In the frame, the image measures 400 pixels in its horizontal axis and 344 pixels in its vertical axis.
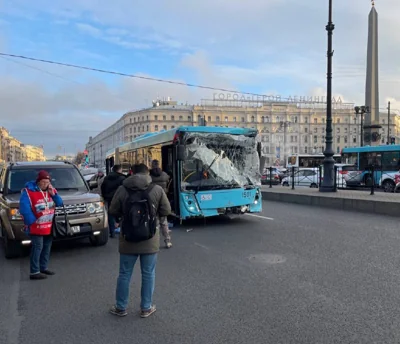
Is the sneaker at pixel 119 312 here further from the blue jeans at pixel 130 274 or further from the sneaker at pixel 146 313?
the sneaker at pixel 146 313

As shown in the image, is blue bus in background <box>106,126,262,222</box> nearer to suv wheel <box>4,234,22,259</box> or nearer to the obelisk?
suv wheel <box>4,234,22,259</box>

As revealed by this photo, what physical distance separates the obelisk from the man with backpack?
37.2 meters

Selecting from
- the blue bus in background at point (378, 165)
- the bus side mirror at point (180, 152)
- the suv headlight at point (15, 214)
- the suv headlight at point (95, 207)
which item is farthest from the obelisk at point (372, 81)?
the suv headlight at point (15, 214)

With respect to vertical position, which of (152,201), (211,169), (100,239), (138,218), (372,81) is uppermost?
(372,81)

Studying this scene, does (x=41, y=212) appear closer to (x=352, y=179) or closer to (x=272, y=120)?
(x=352, y=179)

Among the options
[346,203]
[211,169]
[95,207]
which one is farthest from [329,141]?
[95,207]

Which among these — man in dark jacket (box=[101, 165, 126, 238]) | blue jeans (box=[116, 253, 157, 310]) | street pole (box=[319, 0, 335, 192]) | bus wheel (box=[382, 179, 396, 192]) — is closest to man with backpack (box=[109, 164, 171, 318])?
blue jeans (box=[116, 253, 157, 310])

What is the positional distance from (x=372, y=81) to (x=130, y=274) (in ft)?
126

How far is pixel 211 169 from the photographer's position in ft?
→ 35.0

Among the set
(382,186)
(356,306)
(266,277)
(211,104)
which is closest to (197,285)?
(266,277)

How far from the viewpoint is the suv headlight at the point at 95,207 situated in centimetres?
762

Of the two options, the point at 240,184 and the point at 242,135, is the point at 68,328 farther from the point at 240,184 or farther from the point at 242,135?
the point at 242,135

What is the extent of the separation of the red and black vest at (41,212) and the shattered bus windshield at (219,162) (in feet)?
15.5

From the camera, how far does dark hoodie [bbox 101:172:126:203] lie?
31.7ft
